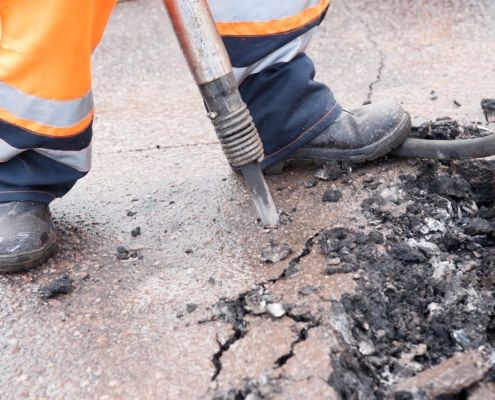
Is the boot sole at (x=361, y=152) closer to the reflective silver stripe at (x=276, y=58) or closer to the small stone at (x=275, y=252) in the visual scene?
the reflective silver stripe at (x=276, y=58)

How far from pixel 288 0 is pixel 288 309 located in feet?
2.81

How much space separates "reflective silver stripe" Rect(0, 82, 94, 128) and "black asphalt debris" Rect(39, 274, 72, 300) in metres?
0.40

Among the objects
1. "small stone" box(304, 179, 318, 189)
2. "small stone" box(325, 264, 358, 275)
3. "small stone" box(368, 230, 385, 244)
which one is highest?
"small stone" box(325, 264, 358, 275)

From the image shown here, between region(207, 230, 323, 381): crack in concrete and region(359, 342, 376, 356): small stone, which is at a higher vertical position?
region(207, 230, 323, 381): crack in concrete

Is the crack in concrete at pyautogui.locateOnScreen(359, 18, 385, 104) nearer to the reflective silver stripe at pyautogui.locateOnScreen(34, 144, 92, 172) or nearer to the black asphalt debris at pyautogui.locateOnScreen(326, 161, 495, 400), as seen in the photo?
the black asphalt debris at pyautogui.locateOnScreen(326, 161, 495, 400)

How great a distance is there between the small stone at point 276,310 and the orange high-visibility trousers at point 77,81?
0.67m

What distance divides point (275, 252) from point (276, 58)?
0.57 meters

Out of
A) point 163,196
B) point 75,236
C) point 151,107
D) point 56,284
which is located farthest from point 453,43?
point 56,284

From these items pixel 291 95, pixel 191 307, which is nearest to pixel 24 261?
pixel 191 307

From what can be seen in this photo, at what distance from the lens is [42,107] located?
177 centimetres

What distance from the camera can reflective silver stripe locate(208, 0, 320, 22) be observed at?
6.17ft

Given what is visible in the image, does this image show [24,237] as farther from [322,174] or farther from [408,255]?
[408,255]

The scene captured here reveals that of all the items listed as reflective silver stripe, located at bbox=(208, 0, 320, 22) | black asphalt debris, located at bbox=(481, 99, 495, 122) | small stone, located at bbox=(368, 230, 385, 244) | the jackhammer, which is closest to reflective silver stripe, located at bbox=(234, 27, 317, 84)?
reflective silver stripe, located at bbox=(208, 0, 320, 22)

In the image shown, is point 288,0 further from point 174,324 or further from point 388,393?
point 388,393
